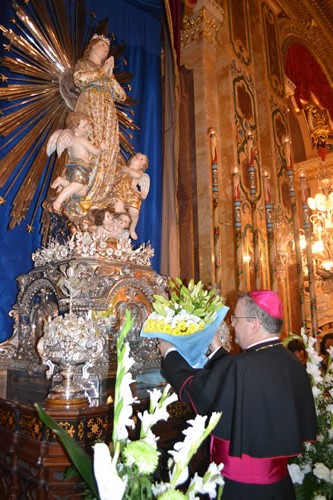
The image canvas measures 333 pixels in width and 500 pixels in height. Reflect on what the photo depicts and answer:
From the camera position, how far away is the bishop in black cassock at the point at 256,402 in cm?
175

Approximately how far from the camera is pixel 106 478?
3.41 feet

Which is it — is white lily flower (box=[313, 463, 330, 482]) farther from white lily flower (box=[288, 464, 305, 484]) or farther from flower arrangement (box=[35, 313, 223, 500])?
flower arrangement (box=[35, 313, 223, 500])

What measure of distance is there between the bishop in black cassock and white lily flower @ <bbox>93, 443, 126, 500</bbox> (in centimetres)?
79

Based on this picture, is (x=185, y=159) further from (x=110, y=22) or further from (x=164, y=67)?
(x=110, y=22)

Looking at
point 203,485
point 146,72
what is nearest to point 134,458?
point 203,485

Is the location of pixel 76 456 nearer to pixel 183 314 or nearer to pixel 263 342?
pixel 183 314

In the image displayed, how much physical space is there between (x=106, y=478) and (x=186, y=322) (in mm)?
1020

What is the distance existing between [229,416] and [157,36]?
218 inches

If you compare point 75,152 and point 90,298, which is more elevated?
point 75,152

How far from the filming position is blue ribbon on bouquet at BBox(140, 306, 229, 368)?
200cm

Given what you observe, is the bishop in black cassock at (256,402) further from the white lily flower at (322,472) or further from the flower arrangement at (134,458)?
the flower arrangement at (134,458)

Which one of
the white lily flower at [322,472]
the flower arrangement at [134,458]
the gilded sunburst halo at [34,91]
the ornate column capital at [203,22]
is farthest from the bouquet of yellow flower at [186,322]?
the ornate column capital at [203,22]

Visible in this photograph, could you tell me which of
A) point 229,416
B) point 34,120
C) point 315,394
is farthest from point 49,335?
point 34,120

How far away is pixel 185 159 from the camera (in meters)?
5.83
